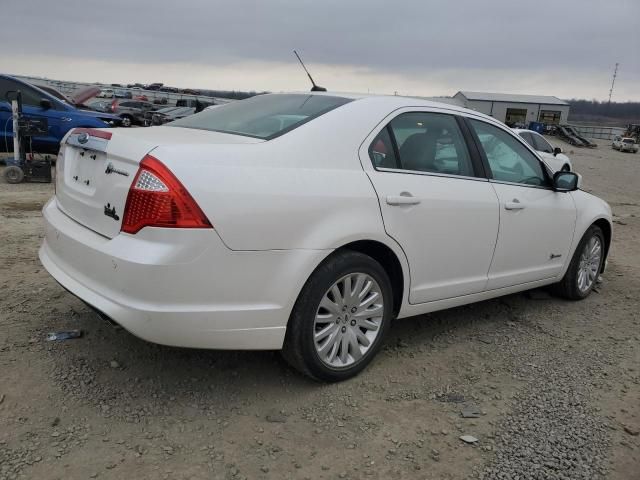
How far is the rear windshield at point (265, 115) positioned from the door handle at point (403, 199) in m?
0.63

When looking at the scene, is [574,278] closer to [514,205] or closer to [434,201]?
[514,205]

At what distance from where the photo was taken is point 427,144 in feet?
12.1

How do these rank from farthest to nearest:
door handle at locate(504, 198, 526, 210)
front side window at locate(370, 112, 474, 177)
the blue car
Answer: the blue car → door handle at locate(504, 198, 526, 210) → front side window at locate(370, 112, 474, 177)

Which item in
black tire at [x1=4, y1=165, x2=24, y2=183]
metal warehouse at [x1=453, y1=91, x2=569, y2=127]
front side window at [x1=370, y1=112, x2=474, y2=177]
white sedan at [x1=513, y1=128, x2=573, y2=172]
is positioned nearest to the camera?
front side window at [x1=370, y1=112, x2=474, y2=177]

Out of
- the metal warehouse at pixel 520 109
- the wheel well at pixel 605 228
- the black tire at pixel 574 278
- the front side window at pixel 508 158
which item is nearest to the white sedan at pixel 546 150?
the wheel well at pixel 605 228

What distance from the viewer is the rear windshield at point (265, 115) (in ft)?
10.5

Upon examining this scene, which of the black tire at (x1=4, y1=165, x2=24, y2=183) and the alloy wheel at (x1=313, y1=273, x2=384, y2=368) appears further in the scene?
the black tire at (x1=4, y1=165, x2=24, y2=183)

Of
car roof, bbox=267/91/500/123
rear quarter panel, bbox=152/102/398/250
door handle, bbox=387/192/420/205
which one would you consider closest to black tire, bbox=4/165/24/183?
car roof, bbox=267/91/500/123

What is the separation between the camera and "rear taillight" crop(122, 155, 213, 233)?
8.38ft

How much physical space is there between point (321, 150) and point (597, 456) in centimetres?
204

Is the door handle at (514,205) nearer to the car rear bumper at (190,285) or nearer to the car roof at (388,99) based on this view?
the car roof at (388,99)

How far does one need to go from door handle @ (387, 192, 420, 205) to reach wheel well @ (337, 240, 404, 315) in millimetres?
251

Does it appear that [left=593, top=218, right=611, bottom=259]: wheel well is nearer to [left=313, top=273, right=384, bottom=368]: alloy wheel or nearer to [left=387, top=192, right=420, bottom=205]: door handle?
[left=387, top=192, right=420, bottom=205]: door handle

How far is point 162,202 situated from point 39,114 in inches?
382
